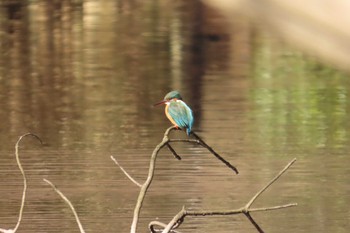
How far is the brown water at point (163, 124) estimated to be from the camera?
536 centimetres

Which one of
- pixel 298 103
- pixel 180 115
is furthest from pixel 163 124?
pixel 180 115

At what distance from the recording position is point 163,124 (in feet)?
23.8

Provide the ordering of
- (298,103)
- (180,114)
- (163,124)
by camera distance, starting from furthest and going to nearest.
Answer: (298,103)
(163,124)
(180,114)

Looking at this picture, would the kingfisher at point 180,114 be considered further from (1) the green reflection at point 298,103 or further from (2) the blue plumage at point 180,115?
(1) the green reflection at point 298,103

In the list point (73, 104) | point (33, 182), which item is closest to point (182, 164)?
point (33, 182)

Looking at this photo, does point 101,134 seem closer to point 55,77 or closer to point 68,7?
point 55,77

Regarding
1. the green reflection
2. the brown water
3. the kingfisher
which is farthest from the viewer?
the green reflection

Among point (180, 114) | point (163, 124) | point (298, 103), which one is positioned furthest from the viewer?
point (298, 103)

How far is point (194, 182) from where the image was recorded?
567 centimetres

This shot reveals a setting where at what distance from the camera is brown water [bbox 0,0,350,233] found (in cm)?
536

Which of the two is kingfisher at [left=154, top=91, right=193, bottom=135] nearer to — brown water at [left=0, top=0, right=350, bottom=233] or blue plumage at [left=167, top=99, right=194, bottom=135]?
blue plumage at [left=167, top=99, right=194, bottom=135]

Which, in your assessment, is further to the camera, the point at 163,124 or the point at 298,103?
the point at 298,103

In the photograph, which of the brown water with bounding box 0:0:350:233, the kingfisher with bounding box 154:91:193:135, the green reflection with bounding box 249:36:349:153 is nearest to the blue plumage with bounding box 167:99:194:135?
the kingfisher with bounding box 154:91:193:135

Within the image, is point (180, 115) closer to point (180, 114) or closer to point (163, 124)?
point (180, 114)
